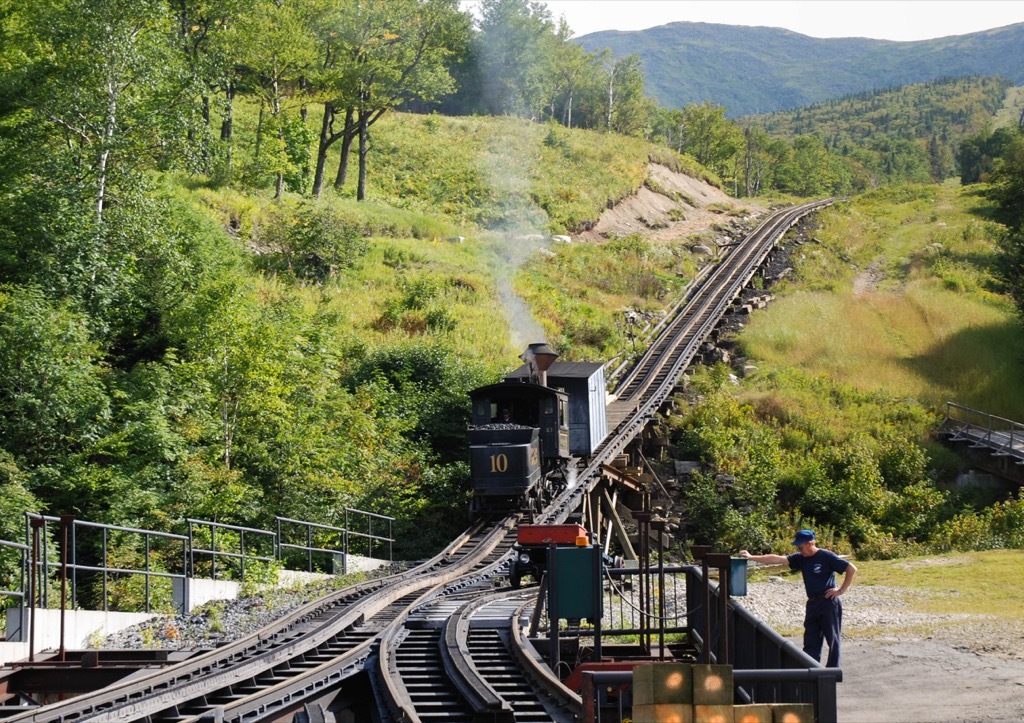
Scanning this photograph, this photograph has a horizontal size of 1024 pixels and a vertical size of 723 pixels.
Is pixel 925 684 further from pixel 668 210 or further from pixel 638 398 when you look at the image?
pixel 668 210

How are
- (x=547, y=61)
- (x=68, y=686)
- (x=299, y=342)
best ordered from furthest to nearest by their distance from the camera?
(x=547, y=61) → (x=299, y=342) → (x=68, y=686)

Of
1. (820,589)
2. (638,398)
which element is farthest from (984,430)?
(820,589)

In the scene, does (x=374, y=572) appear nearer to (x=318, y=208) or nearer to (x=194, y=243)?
(x=194, y=243)

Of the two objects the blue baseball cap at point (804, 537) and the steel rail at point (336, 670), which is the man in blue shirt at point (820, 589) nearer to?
the blue baseball cap at point (804, 537)

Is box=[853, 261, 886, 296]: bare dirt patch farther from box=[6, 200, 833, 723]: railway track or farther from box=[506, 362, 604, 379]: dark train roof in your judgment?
box=[6, 200, 833, 723]: railway track

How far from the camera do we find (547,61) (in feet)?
297

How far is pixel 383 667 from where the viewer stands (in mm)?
12648

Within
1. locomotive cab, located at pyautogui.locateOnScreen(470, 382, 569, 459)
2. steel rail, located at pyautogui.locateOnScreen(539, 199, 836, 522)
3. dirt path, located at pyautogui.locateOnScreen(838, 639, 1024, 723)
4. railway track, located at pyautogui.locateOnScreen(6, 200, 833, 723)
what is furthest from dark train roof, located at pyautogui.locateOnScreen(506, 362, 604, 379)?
dirt path, located at pyautogui.locateOnScreen(838, 639, 1024, 723)

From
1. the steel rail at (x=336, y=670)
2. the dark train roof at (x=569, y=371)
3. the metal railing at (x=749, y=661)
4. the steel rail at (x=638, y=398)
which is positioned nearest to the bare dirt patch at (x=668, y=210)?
the steel rail at (x=638, y=398)

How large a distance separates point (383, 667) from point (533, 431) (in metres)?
15.2

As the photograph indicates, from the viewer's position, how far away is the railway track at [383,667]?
10734 mm

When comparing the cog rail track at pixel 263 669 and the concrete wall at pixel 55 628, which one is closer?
the cog rail track at pixel 263 669

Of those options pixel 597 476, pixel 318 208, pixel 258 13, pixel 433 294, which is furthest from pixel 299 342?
pixel 258 13

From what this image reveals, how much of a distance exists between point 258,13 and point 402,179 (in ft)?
70.7
